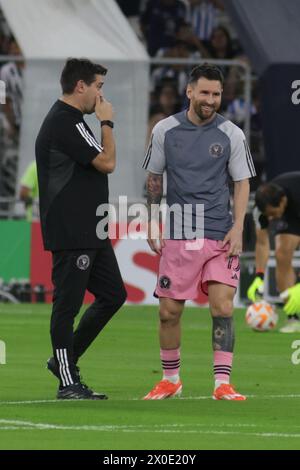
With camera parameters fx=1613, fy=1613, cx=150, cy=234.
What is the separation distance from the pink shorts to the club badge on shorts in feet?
2.02

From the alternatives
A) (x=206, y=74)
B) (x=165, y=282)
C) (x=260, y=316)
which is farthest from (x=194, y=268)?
(x=260, y=316)

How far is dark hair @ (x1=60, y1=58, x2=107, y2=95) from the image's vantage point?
11.8m

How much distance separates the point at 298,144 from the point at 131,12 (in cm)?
804

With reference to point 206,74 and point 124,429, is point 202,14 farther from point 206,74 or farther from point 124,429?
point 124,429

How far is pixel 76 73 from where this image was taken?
38.8ft

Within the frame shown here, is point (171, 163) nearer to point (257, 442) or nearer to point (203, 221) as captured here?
point (203, 221)

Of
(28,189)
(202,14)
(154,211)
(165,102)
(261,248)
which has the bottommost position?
(261,248)

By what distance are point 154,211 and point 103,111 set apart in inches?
32.9

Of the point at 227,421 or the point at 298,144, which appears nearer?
the point at 227,421

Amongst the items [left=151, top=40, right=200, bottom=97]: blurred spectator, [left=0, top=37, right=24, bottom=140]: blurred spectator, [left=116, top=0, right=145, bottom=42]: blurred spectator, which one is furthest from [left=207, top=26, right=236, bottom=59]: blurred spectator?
[left=0, top=37, right=24, bottom=140]: blurred spectator

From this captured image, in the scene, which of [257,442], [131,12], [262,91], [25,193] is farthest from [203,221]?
[131,12]

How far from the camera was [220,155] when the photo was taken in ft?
39.0

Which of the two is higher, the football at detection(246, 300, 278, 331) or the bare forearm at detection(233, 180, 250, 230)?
the bare forearm at detection(233, 180, 250, 230)

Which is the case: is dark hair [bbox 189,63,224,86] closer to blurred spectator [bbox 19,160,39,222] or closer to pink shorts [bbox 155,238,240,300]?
pink shorts [bbox 155,238,240,300]
